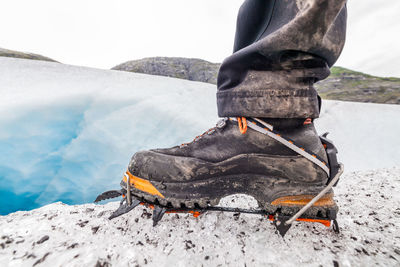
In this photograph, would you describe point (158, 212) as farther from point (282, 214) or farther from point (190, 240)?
point (282, 214)

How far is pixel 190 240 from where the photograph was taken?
1.61 feet

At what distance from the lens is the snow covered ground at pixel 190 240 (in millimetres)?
414

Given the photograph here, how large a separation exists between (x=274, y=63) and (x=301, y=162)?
0.93 ft

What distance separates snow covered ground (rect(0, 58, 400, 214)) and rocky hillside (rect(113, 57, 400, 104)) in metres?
27.0

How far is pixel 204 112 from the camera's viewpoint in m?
1.79

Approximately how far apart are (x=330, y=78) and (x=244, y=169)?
43.6 meters

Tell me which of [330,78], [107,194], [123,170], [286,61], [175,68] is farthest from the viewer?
[330,78]

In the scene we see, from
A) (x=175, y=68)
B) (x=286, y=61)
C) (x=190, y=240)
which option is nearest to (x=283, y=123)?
(x=286, y=61)

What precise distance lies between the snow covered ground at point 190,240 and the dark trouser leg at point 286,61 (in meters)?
0.33

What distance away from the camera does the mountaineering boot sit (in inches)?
20.2

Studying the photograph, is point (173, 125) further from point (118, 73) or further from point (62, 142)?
point (118, 73)

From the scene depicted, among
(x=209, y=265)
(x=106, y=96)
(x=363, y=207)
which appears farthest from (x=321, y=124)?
(x=106, y=96)

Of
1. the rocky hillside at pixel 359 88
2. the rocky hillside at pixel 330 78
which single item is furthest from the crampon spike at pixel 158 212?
the rocky hillside at pixel 359 88

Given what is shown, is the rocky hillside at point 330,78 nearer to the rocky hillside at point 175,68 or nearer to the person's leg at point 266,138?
the rocky hillside at point 175,68
